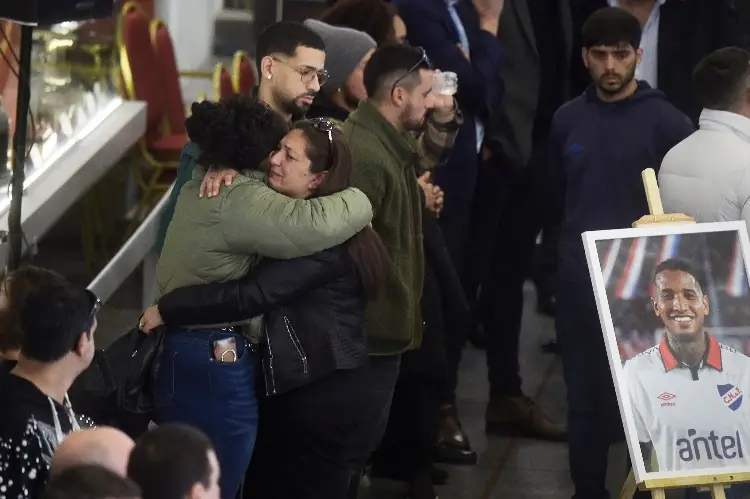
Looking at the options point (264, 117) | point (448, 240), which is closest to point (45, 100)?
point (448, 240)

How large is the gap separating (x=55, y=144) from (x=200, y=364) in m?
2.32

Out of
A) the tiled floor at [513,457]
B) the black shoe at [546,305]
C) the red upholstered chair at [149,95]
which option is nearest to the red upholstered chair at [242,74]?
the red upholstered chair at [149,95]

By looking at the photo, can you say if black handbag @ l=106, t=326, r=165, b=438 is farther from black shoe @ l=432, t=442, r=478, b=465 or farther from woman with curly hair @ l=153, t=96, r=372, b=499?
black shoe @ l=432, t=442, r=478, b=465

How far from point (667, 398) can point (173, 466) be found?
162 cm

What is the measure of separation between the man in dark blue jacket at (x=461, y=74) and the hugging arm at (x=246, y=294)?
5.02ft

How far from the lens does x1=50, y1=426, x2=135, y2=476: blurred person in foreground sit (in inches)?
89.7

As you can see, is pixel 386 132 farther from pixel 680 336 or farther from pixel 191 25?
pixel 191 25

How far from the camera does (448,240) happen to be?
4.76m

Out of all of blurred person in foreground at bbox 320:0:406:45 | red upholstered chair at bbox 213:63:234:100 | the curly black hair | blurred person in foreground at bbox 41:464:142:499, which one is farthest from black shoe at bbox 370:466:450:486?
red upholstered chair at bbox 213:63:234:100

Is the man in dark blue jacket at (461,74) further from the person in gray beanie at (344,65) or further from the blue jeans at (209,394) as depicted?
the blue jeans at (209,394)

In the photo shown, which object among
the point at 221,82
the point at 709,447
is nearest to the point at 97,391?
the point at 709,447

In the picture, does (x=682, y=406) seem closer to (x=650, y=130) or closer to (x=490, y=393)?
(x=650, y=130)

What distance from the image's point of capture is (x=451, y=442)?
16.0 feet

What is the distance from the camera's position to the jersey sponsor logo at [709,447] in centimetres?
344
